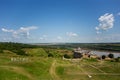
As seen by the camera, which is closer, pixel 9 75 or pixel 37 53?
pixel 9 75

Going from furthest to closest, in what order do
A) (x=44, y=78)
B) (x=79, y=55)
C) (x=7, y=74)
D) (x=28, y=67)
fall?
(x=79, y=55)
(x=28, y=67)
(x=44, y=78)
(x=7, y=74)

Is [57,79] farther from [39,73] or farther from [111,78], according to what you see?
[111,78]

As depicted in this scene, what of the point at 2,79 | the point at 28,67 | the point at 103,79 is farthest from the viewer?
the point at 28,67

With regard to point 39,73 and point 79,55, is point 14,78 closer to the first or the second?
point 39,73

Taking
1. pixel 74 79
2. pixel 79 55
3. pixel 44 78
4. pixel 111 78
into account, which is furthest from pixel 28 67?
pixel 79 55

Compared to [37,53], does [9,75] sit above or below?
below

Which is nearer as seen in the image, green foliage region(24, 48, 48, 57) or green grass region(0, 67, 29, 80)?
green grass region(0, 67, 29, 80)

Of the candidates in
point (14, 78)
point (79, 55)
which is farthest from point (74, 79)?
point (79, 55)

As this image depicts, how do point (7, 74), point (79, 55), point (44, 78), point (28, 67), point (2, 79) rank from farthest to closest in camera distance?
1. point (79, 55)
2. point (28, 67)
3. point (44, 78)
4. point (7, 74)
5. point (2, 79)

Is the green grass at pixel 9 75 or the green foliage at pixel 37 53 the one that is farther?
the green foliage at pixel 37 53

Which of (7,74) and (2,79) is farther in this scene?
(7,74)
